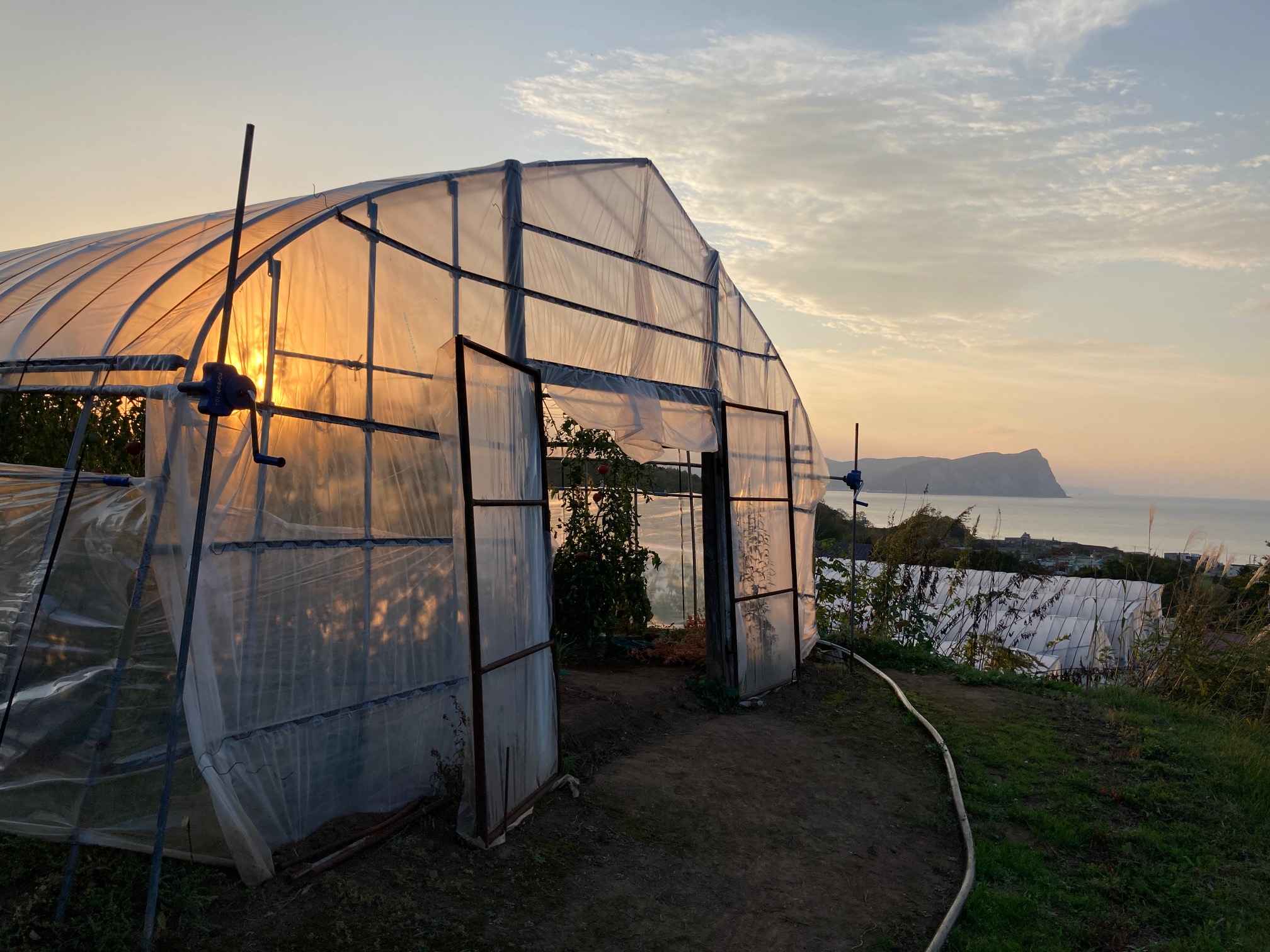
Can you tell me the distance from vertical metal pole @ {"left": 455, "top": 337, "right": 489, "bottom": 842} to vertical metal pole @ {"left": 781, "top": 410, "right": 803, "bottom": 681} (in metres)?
4.57

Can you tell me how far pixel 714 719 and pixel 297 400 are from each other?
14.2 feet

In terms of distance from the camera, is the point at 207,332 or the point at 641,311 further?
the point at 641,311

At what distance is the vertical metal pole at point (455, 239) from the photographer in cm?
505

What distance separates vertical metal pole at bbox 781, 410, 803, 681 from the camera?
322 inches

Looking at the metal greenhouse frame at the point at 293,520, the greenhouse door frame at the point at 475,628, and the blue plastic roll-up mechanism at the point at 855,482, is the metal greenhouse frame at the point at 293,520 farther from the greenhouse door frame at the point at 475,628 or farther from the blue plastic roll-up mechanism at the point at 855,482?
the blue plastic roll-up mechanism at the point at 855,482

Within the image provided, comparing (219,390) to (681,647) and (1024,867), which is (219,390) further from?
(681,647)

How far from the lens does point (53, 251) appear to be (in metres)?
5.52

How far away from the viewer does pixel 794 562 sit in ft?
27.2

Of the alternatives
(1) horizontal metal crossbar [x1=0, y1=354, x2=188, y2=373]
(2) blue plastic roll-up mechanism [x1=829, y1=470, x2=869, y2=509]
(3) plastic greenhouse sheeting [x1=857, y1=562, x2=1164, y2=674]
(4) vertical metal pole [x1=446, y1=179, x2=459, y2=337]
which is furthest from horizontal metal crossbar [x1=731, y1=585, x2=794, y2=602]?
(1) horizontal metal crossbar [x1=0, y1=354, x2=188, y2=373]

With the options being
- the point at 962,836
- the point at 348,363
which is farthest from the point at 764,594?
the point at 348,363

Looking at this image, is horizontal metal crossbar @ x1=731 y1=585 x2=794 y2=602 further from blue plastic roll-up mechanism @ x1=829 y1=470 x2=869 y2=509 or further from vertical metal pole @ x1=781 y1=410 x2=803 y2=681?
blue plastic roll-up mechanism @ x1=829 y1=470 x2=869 y2=509

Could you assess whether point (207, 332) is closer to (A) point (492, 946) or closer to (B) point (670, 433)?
(A) point (492, 946)

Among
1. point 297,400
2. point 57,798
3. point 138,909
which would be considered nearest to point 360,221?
point 297,400

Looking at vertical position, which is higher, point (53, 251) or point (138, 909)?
point (53, 251)
